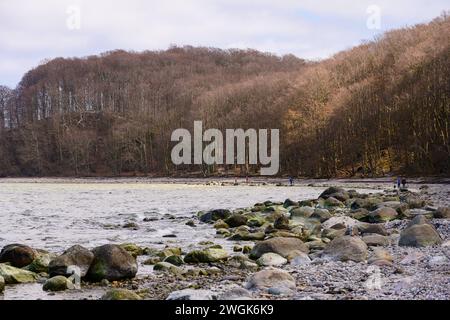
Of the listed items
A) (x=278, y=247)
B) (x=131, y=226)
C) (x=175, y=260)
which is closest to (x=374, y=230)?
(x=278, y=247)

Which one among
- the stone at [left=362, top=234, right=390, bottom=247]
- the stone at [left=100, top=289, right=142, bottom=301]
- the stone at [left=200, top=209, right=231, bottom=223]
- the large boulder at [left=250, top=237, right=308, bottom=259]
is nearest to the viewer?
the stone at [left=100, top=289, right=142, bottom=301]

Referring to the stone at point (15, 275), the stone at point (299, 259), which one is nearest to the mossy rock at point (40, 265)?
the stone at point (15, 275)

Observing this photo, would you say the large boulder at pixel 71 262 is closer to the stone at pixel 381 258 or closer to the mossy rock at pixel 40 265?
the mossy rock at pixel 40 265

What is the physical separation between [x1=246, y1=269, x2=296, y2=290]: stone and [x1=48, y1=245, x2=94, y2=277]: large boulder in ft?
12.4

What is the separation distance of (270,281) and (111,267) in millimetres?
3597

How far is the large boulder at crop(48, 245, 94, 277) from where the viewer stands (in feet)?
37.7

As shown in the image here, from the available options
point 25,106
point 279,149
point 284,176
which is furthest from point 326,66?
point 25,106

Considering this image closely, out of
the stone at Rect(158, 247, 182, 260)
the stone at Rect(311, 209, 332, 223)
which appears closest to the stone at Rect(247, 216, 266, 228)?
the stone at Rect(311, 209, 332, 223)

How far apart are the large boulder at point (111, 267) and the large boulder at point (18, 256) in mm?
2159

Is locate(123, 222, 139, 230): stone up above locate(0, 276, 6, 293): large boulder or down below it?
below

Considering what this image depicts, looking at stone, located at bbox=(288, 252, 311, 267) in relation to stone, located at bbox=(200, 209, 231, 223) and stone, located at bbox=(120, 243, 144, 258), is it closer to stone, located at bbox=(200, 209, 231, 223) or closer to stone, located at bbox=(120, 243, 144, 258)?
stone, located at bbox=(120, 243, 144, 258)

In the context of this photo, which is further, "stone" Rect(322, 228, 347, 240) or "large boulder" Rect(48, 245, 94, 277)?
"stone" Rect(322, 228, 347, 240)

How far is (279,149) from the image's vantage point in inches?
3248

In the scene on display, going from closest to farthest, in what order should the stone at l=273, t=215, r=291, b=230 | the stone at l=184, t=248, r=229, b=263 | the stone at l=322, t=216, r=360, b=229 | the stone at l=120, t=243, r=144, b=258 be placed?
the stone at l=184, t=248, r=229, b=263
the stone at l=120, t=243, r=144, b=258
the stone at l=273, t=215, r=291, b=230
the stone at l=322, t=216, r=360, b=229
